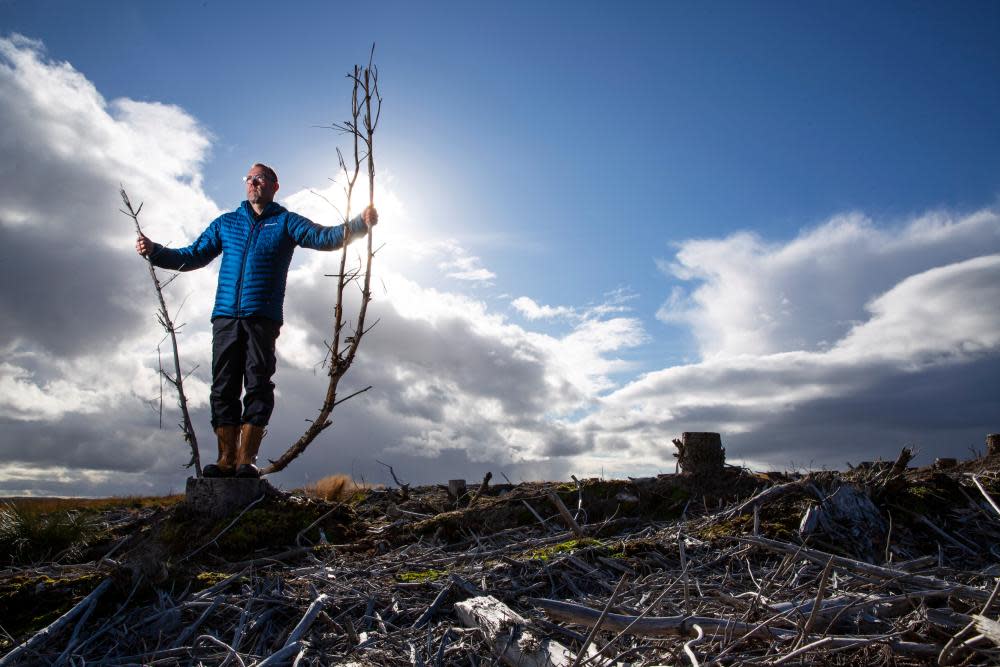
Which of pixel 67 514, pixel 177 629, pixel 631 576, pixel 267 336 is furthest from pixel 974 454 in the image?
pixel 67 514

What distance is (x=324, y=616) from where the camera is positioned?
12.3 feet

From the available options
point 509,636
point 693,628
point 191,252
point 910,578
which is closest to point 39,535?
point 191,252

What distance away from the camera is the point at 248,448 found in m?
7.21

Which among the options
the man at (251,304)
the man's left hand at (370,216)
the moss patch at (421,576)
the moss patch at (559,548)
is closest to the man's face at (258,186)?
the man at (251,304)

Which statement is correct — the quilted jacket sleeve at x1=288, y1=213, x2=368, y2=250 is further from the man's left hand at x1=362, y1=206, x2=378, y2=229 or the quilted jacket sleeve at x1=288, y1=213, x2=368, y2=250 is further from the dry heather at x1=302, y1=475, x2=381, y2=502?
the dry heather at x1=302, y1=475, x2=381, y2=502

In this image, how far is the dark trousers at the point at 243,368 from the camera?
7.26m

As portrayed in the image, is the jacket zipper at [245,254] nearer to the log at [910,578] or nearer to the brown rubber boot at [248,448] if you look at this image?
the brown rubber boot at [248,448]

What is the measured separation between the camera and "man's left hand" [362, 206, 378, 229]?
25.0 ft

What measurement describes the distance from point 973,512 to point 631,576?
4222 millimetres

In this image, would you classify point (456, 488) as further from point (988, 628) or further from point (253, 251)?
point (988, 628)

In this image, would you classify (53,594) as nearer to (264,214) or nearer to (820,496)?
(264,214)

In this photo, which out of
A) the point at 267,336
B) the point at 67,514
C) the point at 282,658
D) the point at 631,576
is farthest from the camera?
the point at 67,514

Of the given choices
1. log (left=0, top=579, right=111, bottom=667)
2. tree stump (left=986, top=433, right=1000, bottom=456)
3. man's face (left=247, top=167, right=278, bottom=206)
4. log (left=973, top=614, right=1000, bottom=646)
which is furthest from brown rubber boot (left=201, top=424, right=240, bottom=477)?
tree stump (left=986, top=433, right=1000, bottom=456)

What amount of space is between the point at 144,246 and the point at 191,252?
1.88ft
